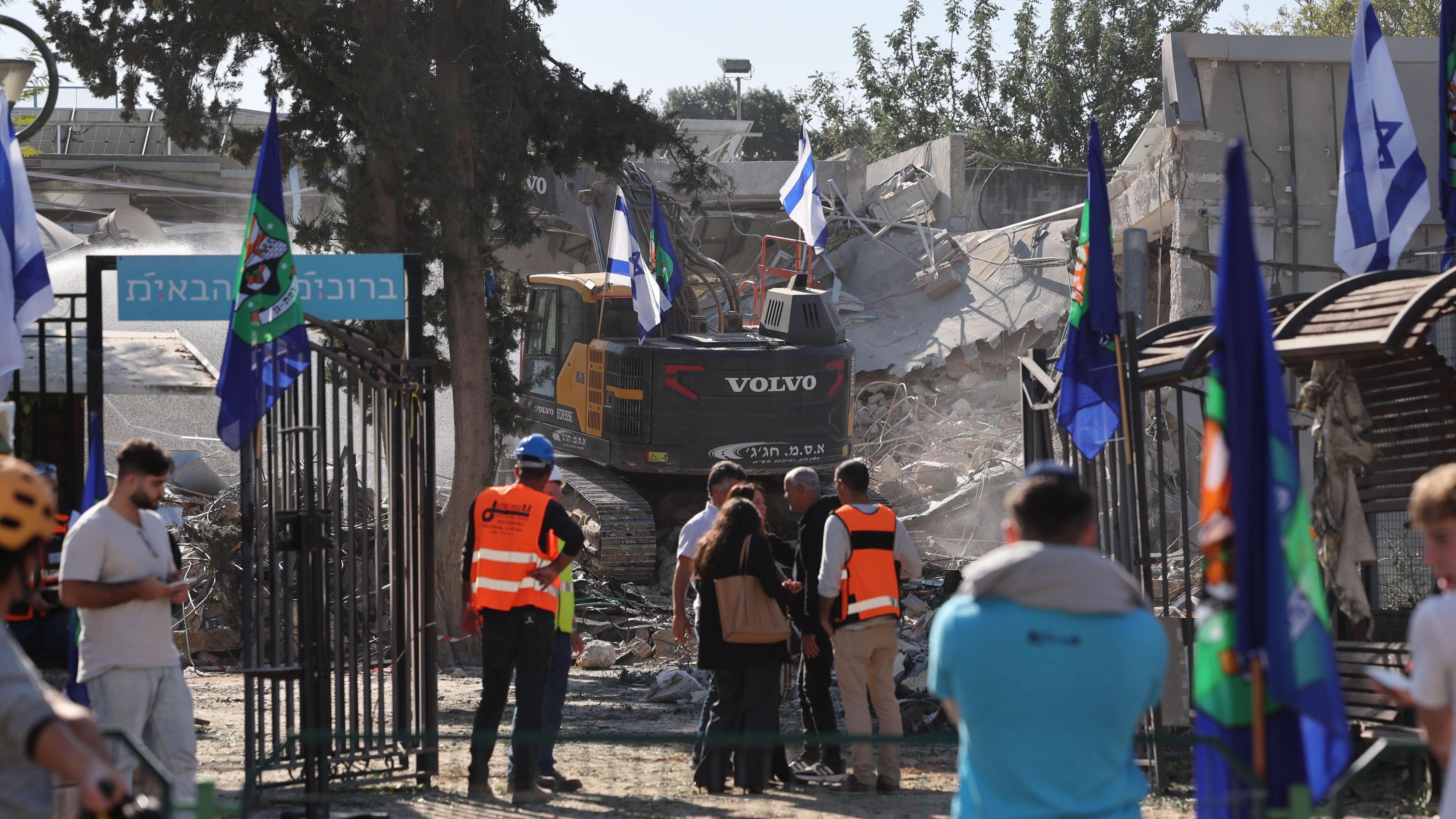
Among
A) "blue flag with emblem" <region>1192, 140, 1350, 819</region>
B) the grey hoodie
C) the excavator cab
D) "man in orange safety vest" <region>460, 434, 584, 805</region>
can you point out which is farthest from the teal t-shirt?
the excavator cab

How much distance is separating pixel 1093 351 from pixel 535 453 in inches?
110

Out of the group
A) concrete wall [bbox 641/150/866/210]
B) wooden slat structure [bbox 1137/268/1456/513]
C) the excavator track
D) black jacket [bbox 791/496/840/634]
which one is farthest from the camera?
concrete wall [bbox 641/150/866/210]

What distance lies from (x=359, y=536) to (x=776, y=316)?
4.93 meters

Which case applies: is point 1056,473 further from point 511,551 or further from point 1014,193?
point 1014,193

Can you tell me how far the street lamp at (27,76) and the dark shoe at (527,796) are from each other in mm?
4384

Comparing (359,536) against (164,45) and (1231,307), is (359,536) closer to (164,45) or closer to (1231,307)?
(164,45)

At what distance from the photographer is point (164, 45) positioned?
1215 cm

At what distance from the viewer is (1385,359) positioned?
273 inches

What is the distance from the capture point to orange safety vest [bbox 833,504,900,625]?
7203 mm

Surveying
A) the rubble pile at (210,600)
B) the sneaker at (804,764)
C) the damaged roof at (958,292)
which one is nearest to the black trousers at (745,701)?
the sneaker at (804,764)

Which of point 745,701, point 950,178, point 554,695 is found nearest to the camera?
point 745,701

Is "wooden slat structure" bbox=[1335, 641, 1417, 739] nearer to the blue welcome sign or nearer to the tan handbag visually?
the tan handbag

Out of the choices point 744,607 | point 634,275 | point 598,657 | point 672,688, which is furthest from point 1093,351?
point 634,275

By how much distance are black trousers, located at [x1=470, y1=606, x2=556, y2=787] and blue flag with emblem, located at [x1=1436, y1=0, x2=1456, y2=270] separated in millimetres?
5748
